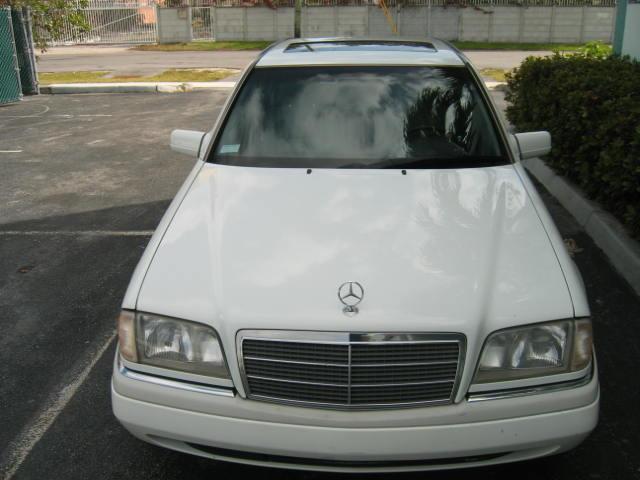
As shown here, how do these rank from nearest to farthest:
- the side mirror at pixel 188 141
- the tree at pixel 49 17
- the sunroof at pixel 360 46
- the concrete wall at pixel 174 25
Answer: the side mirror at pixel 188 141 → the sunroof at pixel 360 46 → the tree at pixel 49 17 → the concrete wall at pixel 174 25

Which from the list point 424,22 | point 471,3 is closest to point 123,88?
point 424,22

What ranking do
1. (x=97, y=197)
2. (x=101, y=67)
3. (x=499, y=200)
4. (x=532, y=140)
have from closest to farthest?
(x=499, y=200), (x=532, y=140), (x=97, y=197), (x=101, y=67)

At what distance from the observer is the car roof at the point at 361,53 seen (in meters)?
4.38

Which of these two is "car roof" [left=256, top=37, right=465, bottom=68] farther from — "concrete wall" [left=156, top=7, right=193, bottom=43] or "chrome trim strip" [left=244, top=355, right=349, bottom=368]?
"concrete wall" [left=156, top=7, right=193, bottom=43]

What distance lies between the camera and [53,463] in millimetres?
3246

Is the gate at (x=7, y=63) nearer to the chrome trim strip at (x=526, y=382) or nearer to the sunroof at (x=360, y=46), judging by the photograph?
the sunroof at (x=360, y=46)

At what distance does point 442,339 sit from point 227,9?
3365 centimetres

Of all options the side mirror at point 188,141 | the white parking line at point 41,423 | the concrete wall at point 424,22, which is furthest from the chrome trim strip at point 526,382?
the concrete wall at point 424,22

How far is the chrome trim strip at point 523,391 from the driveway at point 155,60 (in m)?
18.7

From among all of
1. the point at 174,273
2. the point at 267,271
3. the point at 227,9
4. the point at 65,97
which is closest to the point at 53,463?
the point at 174,273

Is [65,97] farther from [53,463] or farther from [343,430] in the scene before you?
[343,430]

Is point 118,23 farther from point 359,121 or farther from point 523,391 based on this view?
point 523,391

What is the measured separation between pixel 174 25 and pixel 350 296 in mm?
34379

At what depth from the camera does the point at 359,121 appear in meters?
4.06
